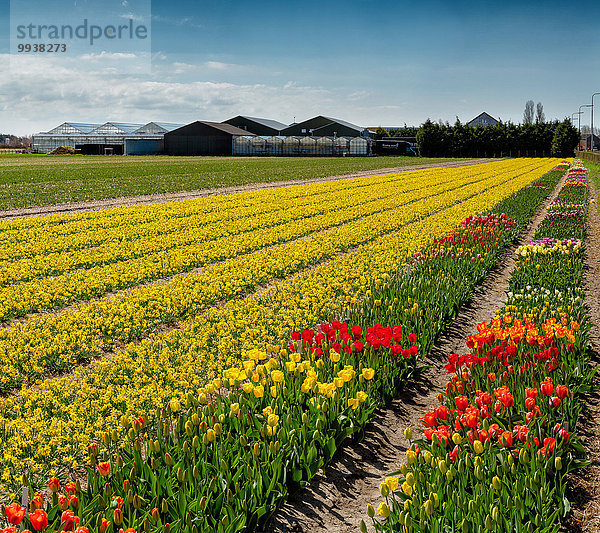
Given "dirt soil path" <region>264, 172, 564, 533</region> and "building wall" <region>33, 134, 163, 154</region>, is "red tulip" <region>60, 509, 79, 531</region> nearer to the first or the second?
"dirt soil path" <region>264, 172, 564, 533</region>

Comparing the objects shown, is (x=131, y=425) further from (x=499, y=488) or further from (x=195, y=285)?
(x=195, y=285)

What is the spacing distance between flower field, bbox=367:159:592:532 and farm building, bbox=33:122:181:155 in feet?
274

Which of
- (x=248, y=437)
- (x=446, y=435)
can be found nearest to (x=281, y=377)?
(x=248, y=437)

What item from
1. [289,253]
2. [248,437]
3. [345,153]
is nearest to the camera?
[248,437]

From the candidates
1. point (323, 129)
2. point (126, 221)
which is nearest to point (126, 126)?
point (323, 129)

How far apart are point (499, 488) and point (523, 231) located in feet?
42.7

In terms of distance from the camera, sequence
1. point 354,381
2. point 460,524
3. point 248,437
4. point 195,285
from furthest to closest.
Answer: point 195,285
point 354,381
point 248,437
point 460,524

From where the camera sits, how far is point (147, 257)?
11.3 meters

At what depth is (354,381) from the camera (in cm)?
521

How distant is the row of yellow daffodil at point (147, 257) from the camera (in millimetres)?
8750

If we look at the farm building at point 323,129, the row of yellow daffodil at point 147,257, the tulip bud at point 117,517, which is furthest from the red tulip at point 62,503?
the farm building at point 323,129

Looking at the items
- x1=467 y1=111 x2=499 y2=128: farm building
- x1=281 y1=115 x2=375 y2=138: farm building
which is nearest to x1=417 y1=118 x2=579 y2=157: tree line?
x1=281 y1=115 x2=375 y2=138: farm building

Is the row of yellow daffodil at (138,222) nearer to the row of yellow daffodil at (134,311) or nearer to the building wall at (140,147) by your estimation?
the row of yellow daffodil at (134,311)

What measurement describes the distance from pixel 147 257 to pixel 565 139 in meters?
93.3
